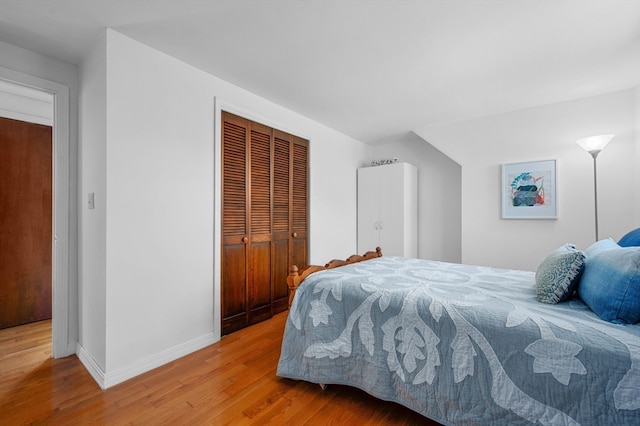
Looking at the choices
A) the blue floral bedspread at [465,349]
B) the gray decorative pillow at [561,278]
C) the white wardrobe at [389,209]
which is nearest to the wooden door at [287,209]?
the white wardrobe at [389,209]

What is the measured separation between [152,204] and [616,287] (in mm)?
2761

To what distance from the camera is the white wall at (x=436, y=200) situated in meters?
4.20

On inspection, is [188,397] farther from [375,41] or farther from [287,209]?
[375,41]

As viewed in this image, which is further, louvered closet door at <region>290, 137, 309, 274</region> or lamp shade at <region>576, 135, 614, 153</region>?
louvered closet door at <region>290, 137, 309, 274</region>

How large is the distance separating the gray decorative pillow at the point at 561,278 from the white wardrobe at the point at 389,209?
8.55 ft

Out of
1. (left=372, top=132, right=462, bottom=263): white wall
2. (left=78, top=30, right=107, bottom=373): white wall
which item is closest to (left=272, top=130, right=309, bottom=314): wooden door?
(left=78, top=30, right=107, bottom=373): white wall

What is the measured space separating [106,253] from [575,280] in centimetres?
284

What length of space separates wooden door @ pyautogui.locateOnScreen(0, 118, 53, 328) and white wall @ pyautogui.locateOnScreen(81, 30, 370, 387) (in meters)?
1.36

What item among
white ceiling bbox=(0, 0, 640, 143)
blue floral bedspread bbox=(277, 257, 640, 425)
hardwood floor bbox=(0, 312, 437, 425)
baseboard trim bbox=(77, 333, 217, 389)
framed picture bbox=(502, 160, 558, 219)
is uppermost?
white ceiling bbox=(0, 0, 640, 143)

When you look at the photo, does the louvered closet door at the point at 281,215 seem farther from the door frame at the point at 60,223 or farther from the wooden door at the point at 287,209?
the door frame at the point at 60,223

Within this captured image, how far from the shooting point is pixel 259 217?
10.1 feet

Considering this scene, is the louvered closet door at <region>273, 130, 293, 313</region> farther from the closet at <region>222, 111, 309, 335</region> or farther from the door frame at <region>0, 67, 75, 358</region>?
the door frame at <region>0, 67, 75, 358</region>

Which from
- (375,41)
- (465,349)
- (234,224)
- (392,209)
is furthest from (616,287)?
(392,209)

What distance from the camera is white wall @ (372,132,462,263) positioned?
13.8 ft
